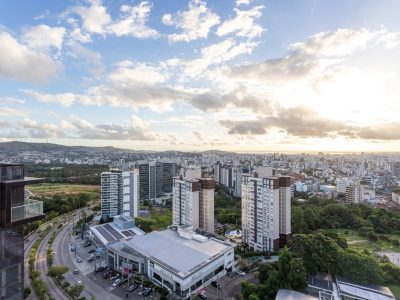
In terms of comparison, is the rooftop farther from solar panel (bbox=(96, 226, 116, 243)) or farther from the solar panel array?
the solar panel array

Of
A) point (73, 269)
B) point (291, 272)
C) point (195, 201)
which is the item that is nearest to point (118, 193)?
point (195, 201)

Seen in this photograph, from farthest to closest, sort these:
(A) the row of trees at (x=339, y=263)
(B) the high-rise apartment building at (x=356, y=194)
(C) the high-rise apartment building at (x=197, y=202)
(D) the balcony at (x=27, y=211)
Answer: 1. (B) the high-rise apartment building at (x=356, y=194)
2. (C) the high-rise apartment building at (x=197, y=202)
3. (A) the row of trees at (x=339, y=263)
4. (D) the balcony at (x=27, y=211)

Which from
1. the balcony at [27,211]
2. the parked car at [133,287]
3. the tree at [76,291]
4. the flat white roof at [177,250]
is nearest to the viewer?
the balcony at [27,211]

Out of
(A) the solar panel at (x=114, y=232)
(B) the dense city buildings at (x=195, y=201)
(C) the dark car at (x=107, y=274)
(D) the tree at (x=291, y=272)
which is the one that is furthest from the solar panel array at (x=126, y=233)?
(D) the tree at (x=291, y=272)

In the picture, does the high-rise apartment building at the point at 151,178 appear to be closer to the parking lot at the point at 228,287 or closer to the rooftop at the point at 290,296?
the parking lot at the point at 228,287

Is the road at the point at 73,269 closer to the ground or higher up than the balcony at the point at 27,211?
closer to the ground

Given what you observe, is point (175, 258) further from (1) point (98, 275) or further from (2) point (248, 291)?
(1) point (98, 275)

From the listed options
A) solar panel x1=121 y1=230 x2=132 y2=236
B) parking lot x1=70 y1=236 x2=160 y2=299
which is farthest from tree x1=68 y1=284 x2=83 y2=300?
solar panel x1=121 y1=230 x2=132 y2=236
